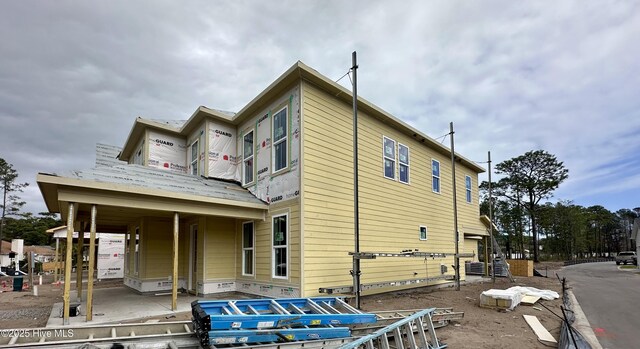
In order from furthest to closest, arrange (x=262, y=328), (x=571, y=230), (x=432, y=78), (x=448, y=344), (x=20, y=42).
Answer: (x=571, y=230)
(x=432, y=78)
(x=20, y=42)
(x=448, y=344)
(x=262, y=328)

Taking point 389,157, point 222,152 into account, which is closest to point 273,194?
point 222,152

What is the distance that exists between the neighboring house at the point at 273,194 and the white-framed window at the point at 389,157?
38 mm

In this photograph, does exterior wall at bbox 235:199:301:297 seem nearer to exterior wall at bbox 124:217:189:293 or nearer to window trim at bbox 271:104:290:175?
window trim at bbox 271:104:290:175

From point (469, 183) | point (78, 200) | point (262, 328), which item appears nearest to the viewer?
point (262, 328)

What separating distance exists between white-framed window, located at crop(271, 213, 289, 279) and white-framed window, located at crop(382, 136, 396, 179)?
4.51 m

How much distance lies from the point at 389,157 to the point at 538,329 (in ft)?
23.5

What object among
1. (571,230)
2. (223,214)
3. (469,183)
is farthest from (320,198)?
(571,230)

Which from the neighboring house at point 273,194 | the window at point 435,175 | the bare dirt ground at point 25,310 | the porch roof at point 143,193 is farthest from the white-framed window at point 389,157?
the bare dirt ground at point 25,310

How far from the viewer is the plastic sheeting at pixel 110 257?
23.5 meters

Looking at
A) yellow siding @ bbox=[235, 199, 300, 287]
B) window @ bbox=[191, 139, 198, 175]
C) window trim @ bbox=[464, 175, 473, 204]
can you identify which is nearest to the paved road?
window trim @ bbox=[464, 175, 473, 204]

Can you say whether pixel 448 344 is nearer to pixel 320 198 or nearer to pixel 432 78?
pixel 320 198

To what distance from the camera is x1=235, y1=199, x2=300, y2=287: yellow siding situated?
977 cm

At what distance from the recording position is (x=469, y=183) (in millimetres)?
20438

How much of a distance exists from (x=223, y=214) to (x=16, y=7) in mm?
7628
